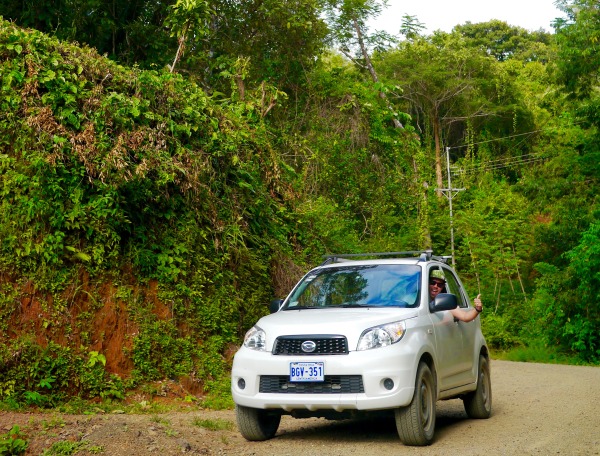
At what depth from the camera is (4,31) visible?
12594mm

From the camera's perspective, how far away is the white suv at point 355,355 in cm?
845

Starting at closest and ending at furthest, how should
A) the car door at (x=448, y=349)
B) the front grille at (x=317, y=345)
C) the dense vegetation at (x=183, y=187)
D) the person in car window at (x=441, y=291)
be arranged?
1. the front grille at (x=317, y=345)
2. the car door at (x=448, y=349)
3. the person in car window at (x=441, y=291)
4. the dense vegetation at (x=183, y=187)

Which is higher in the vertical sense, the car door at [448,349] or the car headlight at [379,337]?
the car headlight at [379,337]

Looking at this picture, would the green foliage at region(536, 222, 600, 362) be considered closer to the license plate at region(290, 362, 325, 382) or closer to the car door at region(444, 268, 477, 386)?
the car door at region(444, 268, 477, 386)

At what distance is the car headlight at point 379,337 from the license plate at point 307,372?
422 millimetres

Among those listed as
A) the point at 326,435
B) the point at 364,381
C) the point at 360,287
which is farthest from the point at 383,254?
the point at 326,435

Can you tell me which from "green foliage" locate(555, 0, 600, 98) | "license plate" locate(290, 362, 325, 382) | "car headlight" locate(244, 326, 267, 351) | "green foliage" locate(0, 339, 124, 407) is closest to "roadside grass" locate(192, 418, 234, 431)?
"car headlight" locate(244, 326, 267, 351)

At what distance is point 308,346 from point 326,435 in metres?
1.49

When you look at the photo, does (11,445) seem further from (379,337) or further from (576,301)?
(576,301)

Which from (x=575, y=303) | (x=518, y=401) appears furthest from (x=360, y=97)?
(x=518, y=401)

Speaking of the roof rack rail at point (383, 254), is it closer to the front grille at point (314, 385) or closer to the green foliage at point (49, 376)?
the front grille at point (314, 385)

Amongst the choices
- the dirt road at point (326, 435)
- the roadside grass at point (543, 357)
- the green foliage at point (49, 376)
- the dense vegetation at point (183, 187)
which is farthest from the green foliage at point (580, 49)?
the green foliage at point (49, 376)

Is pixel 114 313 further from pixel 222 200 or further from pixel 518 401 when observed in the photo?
pixel 518 401

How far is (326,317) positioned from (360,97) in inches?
916
